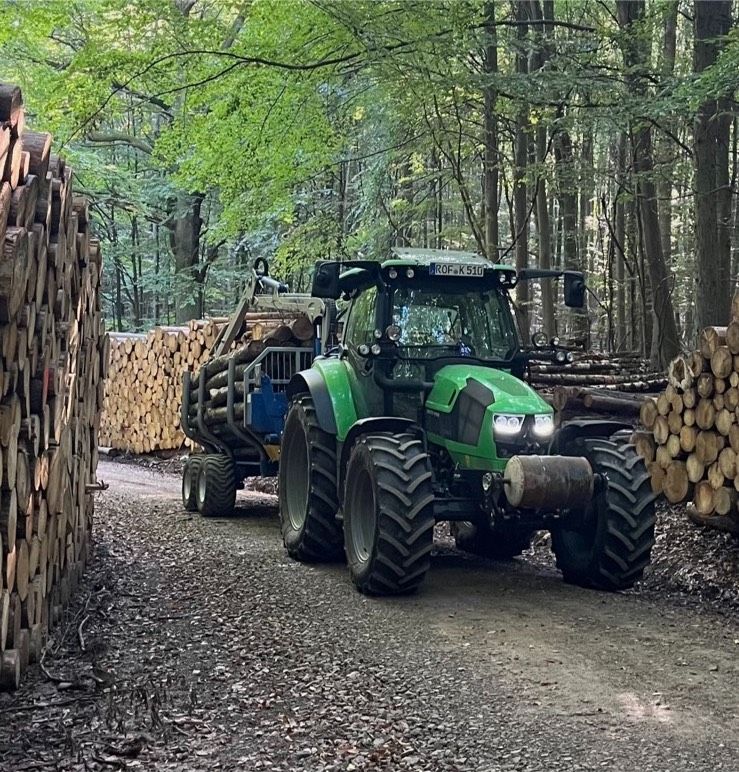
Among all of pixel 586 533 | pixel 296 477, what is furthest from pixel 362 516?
pixel 296 477

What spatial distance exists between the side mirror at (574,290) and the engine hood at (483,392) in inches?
29.0

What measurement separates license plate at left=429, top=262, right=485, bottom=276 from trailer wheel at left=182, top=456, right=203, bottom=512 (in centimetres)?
542

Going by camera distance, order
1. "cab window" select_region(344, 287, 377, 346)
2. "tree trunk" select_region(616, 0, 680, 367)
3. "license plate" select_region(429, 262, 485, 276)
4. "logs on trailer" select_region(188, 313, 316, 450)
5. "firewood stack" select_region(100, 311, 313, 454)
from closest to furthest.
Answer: "license plate" select_region(429, 262, 485, 276)
"cab window" select_region(344, 287, 377, 346)
"logs on trailer" select_region(188, 313, 316, 450)
"tree trunk" select_region(616, 0, 680, 367)
"firewood stack" select_region(100, 311, 313, 454)

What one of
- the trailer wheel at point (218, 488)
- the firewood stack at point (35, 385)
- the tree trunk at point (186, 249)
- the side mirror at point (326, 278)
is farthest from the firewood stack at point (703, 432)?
the tree trunk at point (186, 249)

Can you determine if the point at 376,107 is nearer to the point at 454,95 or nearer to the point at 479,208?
the point at 454,95

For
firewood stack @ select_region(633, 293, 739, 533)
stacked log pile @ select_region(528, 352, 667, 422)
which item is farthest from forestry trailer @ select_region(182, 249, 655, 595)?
stacked log pile @ select_region(528, 352, 667, 422)

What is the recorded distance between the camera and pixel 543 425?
7.21 meters

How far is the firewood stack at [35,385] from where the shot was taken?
4.69m

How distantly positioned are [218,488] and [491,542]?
4.30 metres

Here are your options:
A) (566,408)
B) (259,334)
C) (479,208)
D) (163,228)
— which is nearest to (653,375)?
(566,408)

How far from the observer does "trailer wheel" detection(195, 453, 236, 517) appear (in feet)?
39.2

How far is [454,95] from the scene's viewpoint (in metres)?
14.5

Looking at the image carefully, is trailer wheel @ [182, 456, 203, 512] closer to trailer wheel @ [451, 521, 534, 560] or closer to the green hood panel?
trailer wheel @ [451, 521, 534, 560]

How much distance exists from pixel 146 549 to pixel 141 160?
23.4m
